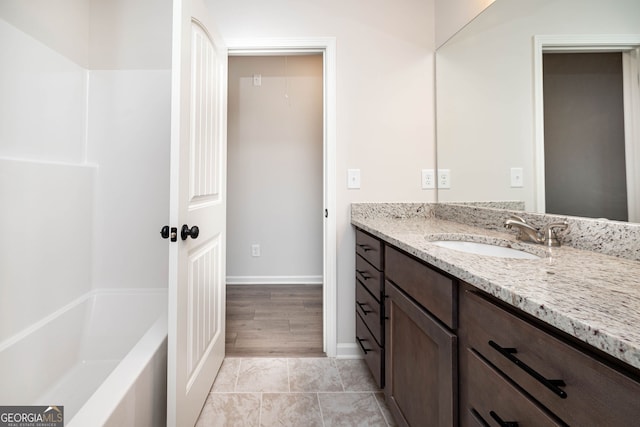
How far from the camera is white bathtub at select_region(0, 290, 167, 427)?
90 centimetres

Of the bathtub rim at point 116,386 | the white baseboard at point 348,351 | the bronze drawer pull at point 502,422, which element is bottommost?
the white baseboard at point 348,351

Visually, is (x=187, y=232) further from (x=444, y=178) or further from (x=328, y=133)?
(x=444, y=178)

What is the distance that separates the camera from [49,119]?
1.59 m

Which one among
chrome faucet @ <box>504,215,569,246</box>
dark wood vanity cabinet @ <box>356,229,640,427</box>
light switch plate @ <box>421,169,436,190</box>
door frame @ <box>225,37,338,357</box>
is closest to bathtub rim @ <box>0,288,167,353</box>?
door frame @ <box>225,37,338,357</box>

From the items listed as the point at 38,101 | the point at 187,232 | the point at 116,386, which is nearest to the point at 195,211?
the point at 187,232

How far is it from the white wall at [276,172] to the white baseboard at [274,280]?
0.01 m

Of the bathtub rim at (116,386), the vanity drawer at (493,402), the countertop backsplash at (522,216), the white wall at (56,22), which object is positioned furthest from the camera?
the white wall at (56,22)

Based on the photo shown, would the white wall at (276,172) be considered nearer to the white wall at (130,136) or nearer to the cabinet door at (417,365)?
the white wall at (130,136)

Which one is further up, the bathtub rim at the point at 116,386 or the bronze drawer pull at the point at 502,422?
the bronze drawer pull at the point at 502,422

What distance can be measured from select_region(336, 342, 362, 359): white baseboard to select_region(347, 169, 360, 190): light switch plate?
3.39 feet

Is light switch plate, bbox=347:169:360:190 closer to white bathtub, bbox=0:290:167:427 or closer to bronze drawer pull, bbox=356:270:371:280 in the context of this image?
bronze drawer pull, bbox=356:270:371:280

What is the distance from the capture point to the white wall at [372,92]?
1930 millimetres

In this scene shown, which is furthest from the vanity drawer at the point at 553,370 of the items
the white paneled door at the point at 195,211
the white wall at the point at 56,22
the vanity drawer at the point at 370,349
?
the white wall at the point at 56,22

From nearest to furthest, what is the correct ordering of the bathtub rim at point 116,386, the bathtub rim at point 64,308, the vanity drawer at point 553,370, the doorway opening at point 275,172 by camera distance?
the vanity drawer at point 553,370, the bathtub rim at point 116,386, the bathtub rim at point 64,308, the doorway opening at point 275,172
